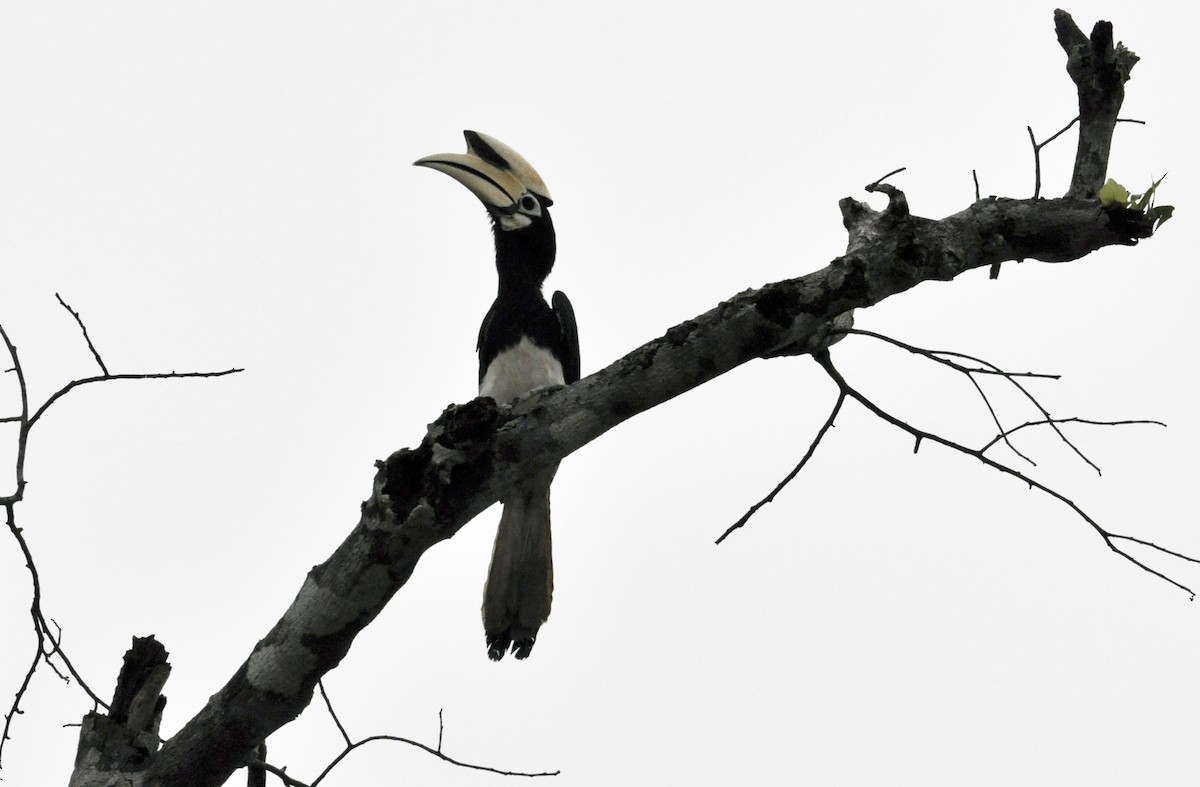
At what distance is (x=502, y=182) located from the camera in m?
5.21

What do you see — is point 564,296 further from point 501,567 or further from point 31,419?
point 31,419

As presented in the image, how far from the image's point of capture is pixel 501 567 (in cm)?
429

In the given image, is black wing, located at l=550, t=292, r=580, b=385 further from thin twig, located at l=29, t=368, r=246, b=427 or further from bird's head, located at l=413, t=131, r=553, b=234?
thin twig, located at l=29, t=368, r=246, b=427

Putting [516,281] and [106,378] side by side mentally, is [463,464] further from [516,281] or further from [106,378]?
[516,281]

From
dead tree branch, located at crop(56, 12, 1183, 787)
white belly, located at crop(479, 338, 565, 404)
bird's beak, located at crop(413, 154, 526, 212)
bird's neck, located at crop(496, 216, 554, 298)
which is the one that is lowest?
dead tree branch, located at crop(56, 12, 1183, 787)

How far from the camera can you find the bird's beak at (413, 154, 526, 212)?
201 inches

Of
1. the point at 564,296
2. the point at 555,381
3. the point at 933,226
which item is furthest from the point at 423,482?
the point at 564,296

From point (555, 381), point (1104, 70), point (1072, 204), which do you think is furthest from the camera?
point (555, 381)

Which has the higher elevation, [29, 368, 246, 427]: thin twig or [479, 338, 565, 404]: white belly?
[479, 338, 565, 404]: white belly

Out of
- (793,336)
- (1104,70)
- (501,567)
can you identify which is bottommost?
(793,336)

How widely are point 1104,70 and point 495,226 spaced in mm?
2591

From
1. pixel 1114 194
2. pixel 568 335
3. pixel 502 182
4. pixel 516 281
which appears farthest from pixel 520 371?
pixel 1114 194

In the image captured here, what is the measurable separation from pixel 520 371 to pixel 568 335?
30 cm

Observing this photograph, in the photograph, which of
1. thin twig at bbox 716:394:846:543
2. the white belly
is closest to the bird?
the white belly
